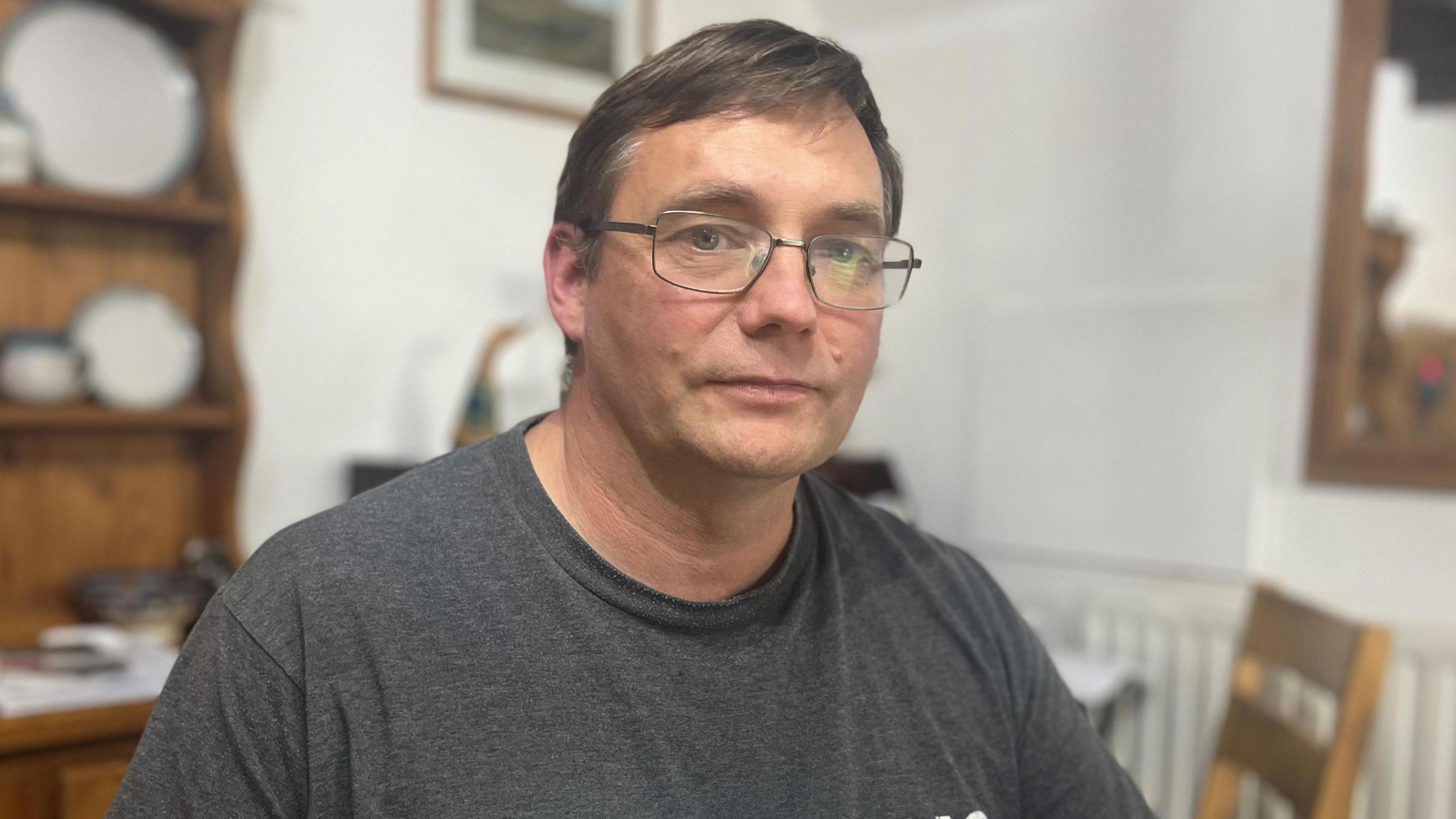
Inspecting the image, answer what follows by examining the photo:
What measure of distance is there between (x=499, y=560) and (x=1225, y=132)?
2158mm

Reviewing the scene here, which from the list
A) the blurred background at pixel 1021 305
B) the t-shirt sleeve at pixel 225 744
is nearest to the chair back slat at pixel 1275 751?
the blurred background at pixel 1021 305

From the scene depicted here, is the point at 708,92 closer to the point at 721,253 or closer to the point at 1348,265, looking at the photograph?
the point at 721,253

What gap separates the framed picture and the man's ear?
5.60 feet

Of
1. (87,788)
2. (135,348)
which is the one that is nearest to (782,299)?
(87,788)

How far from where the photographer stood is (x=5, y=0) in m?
1.97

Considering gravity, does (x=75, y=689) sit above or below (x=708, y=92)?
below

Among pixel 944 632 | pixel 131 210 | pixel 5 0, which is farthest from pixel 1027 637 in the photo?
pixel 5 0

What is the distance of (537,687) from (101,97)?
1.68 meters

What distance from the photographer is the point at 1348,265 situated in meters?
2.28

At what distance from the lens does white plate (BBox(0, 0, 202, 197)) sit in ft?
6.34

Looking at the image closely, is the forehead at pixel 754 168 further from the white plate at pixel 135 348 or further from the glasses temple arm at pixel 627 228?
the white plate at pixel 135 348

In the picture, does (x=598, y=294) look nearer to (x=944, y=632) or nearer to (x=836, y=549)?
(x=836, y=549)

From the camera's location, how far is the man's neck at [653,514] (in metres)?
0.95

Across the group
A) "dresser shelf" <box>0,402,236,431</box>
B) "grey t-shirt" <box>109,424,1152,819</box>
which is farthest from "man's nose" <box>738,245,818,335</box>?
"dresser shelf" <box>0,402,236,431</box>
